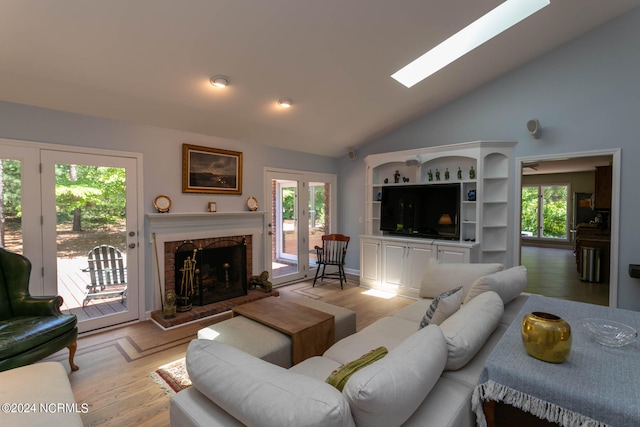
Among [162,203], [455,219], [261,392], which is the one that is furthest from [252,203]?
[261,392]

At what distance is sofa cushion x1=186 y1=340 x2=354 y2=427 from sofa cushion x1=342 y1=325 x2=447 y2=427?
61mm

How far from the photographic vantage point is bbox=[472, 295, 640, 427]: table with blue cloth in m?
1.12

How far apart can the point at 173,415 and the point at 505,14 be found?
4.57m

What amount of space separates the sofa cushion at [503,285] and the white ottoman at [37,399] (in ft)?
7.95

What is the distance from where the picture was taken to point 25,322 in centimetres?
239

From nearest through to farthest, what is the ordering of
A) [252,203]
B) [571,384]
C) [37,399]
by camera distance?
[571,384] < [37,399] < [252,203]

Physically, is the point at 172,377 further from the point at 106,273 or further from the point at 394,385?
the point at 394,385

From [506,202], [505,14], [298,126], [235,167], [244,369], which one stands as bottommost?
[244,369]

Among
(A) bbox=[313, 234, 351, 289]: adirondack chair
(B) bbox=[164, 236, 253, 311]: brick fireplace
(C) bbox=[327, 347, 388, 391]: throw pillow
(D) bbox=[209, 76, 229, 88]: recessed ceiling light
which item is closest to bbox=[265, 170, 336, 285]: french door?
(A) bbox=[313, 234, 351, 289]: adirondack chair

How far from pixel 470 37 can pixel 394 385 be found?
158 inches

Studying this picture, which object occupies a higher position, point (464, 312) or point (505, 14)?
point (505, 14)

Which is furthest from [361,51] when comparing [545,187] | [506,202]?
[545,187]

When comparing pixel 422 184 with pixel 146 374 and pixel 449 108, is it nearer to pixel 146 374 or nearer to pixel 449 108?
pixel 449 108

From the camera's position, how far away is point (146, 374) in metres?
2.56
